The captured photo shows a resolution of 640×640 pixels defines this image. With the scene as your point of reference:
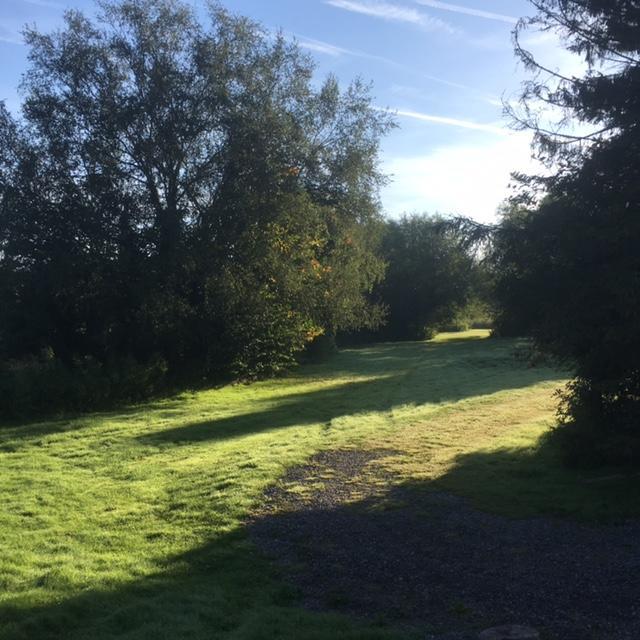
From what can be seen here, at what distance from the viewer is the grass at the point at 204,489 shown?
18.0ft

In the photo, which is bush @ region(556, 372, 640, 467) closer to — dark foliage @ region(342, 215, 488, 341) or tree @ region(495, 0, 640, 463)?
tree @ region(495, 0, 640, 463)

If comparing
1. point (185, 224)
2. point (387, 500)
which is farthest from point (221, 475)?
point (185, 224)

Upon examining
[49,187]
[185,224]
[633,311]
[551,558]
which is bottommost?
[551,558]

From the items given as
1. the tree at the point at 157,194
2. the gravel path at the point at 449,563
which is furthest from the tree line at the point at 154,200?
the gravel path at the point at 449,563

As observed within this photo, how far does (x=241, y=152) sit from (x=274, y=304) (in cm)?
533

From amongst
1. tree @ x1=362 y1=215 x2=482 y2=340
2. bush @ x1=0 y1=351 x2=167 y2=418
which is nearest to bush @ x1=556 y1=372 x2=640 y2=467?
bush @ x1=0 y1=351 x2=167 y2=418

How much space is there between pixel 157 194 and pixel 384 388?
9.93 m

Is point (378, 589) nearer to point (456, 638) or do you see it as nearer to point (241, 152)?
point (456, 638)

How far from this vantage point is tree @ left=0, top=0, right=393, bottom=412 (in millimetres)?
20906

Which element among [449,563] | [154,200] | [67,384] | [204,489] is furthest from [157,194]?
[449,563]

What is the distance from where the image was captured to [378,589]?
19.6 feet

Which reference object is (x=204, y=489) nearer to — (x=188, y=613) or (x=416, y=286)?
(x=188, y=613)

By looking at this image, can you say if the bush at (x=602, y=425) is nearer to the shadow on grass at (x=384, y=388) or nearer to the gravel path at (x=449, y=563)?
the gravel path at (x=449, y=563)

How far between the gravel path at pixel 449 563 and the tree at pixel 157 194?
13490mm
